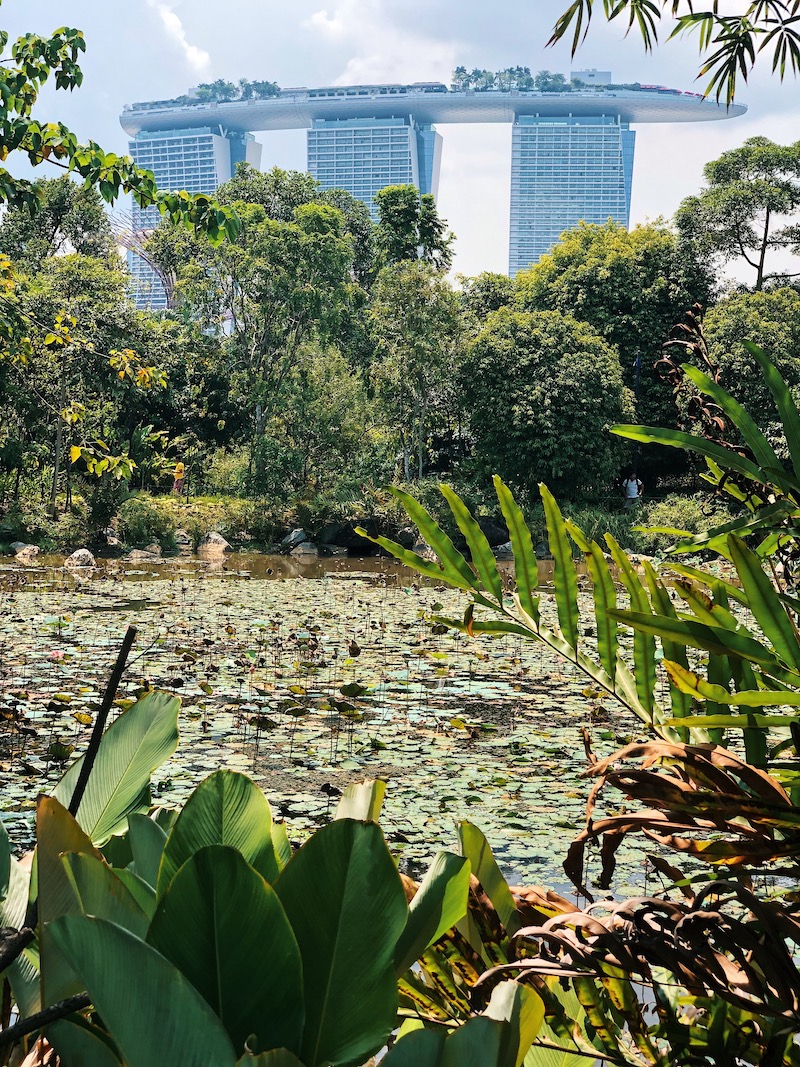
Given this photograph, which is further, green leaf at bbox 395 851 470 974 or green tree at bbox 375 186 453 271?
green tree at bbox 375 186 453 271

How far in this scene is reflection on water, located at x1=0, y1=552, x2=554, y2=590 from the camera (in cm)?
1032

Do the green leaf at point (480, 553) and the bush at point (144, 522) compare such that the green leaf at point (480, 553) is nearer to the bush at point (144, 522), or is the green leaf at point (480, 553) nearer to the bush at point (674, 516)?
the bush at point (144, 522)

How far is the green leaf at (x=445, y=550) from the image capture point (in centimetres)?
61

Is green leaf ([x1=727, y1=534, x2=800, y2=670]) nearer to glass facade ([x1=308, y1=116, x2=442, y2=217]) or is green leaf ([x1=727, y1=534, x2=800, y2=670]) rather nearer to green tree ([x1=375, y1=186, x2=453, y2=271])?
green tree ([x1=375, y1=186, x2=453, y2=271])

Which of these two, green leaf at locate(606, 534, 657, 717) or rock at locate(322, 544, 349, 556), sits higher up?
green leaf at locate(606, 534, 657, 717)

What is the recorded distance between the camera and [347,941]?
37cm

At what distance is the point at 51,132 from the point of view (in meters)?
3.02

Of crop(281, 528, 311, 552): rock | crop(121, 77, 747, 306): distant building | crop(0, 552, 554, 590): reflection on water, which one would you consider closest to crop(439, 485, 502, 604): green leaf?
crop(0, 552, 554, 590): reflection on water

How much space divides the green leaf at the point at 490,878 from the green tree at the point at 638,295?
19.4 metres

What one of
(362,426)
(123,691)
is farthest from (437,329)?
(123,691)

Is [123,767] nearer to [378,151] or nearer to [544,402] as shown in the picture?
[544,402]

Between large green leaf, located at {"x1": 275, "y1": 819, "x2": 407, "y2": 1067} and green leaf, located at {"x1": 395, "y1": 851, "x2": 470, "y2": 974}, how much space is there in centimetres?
3

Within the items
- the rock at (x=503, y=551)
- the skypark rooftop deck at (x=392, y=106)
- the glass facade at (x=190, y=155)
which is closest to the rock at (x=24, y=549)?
the rock at (x=503, y=551)

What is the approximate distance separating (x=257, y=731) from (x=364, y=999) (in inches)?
155
